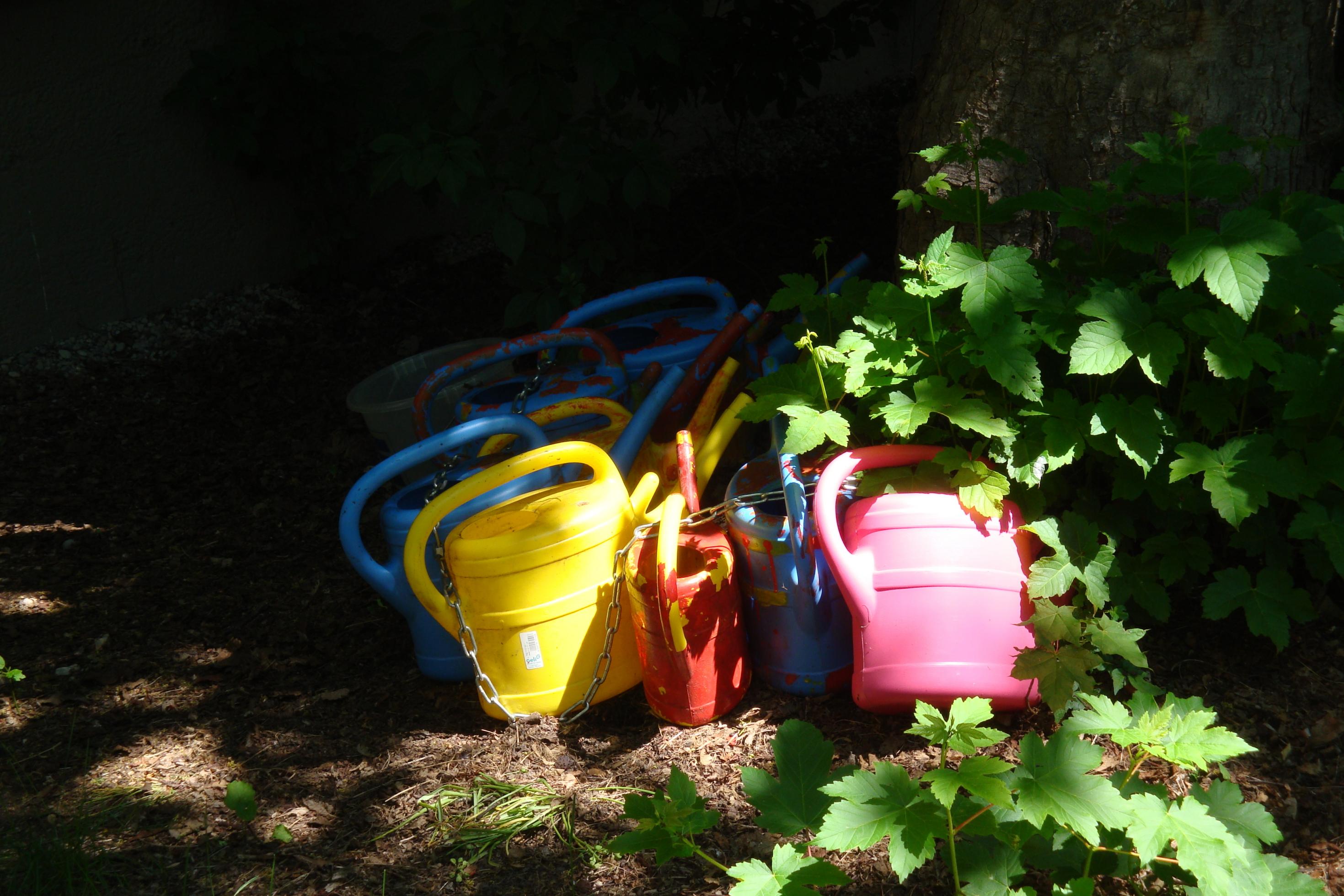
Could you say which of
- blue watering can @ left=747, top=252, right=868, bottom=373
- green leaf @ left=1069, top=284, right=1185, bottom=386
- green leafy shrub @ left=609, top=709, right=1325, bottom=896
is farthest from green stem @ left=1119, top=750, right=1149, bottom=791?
blue watering can @ left=747, top=252, right=868, bottom=373

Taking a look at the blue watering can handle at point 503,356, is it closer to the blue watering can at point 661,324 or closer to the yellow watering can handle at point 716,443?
the blue watering can at point 661,324

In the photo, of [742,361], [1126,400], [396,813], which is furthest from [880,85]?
[396,813]

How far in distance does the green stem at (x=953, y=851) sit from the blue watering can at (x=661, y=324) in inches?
70.6

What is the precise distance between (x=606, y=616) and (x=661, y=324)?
50.0 inches

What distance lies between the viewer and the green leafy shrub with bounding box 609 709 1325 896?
154 centimetres

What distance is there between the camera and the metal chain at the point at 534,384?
9.75ft

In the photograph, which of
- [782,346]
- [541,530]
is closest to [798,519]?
[541,530]

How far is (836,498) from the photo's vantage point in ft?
7.63

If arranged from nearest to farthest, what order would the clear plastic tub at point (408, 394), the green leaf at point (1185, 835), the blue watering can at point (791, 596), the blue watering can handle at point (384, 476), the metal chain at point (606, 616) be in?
the green leaf at point (1185, 835)
the blue watering can at point (791, 596)
the metal chain at point (606, 616)
the blue watering can handle at point (384, 476)
the clear plastic tub at point (408, 394)

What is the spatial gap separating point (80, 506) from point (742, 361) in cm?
258

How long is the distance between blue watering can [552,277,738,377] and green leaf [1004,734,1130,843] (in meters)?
1.81

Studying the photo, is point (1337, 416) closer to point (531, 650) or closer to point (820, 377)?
point (820, 377)

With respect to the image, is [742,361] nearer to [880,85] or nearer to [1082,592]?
[1082,592]

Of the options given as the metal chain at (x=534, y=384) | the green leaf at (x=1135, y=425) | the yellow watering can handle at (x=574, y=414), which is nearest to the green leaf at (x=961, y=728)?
the green leaf at (x=1135, y=425)
